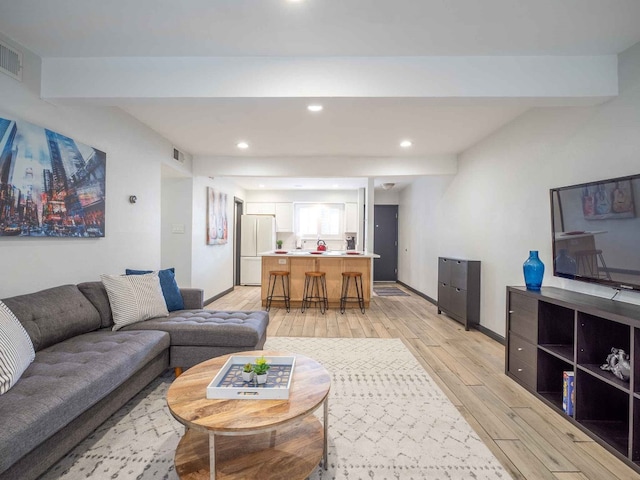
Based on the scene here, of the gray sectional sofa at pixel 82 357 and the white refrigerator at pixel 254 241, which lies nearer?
the gray sectional sofa at pixel 82 357

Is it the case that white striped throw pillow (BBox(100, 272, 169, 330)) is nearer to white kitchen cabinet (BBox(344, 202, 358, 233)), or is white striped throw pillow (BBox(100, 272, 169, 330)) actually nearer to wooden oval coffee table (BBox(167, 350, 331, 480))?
wooden oval coffee table (BBox(167, 350, 331, 480))

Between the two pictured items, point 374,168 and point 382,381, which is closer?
point 382,381

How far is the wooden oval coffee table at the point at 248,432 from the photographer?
1.31m

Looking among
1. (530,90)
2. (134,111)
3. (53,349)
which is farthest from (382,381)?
(134,111)

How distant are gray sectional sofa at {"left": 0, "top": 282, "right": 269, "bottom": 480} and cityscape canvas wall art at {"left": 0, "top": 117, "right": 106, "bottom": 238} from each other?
511 millimetres

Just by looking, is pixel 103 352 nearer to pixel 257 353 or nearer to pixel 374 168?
pixel 257 353

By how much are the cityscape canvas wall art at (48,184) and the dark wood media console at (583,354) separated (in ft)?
12.6

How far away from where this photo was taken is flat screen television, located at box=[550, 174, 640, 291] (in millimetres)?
1977

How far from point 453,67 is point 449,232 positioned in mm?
3366

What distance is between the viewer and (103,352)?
6.66ft

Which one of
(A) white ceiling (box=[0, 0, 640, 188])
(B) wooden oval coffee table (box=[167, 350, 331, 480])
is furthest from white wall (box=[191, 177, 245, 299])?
(B) wooden oval coffee table (box=[167, 350, 331, 480])

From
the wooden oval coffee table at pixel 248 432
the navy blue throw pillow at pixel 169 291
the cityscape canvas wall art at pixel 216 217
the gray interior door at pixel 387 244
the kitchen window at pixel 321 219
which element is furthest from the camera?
the gray interior door at pixel 387 244

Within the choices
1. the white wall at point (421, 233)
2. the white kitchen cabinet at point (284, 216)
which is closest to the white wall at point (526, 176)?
the white wall at point (421, 233)

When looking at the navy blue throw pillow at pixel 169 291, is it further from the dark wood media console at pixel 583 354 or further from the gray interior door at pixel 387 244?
the gray interior door at pixel 387 244
